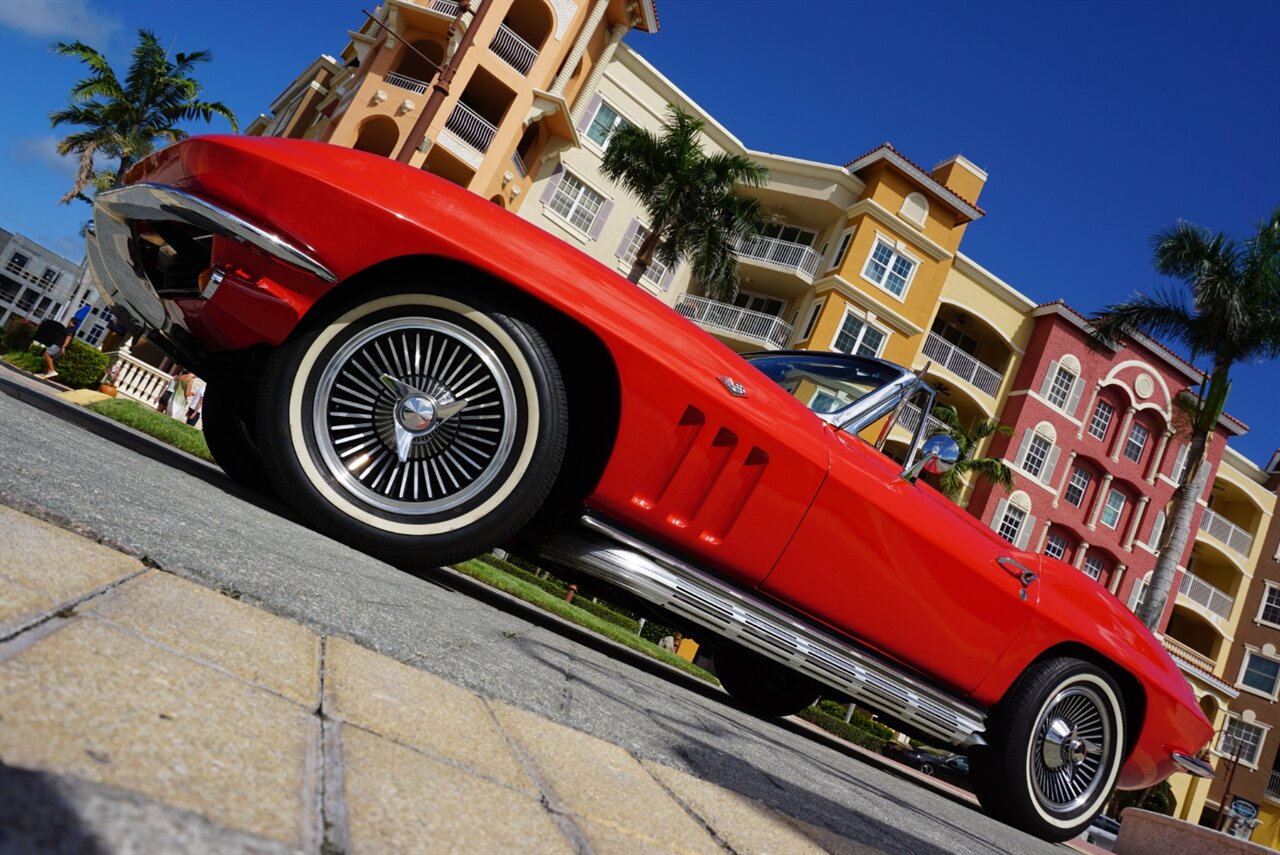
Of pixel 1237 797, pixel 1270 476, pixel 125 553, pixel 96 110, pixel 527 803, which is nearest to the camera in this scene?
pixel 527 803

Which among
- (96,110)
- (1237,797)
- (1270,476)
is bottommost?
(1237,797)

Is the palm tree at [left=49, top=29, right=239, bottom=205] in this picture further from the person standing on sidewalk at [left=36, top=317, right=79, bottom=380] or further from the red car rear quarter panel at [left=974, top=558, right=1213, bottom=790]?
the red car rear quarter panel at [left=974, top=558, right=1213, bottom=790]

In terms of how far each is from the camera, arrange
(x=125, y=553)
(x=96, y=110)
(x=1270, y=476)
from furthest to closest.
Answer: (x=1270, y=476) → (x=96, y=110) → (x=125, y=553)

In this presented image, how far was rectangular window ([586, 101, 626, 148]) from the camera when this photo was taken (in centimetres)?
3120

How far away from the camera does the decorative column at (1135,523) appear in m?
36.2

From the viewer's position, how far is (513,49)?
26.5m

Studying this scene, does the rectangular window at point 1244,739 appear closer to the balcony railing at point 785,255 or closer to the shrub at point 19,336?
the balcony railing at point 785,255

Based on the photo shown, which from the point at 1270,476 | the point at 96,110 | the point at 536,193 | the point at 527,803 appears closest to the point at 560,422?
the point at 527,803

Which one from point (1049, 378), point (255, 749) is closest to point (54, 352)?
point (255, 749)

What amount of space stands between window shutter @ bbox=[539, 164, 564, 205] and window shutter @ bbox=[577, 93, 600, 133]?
169cm

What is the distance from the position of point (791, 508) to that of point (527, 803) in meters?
2.21

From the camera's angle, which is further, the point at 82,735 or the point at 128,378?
the point at 128,378

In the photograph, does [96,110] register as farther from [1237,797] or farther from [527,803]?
[1237,797]

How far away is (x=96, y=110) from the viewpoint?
97.2 feet
